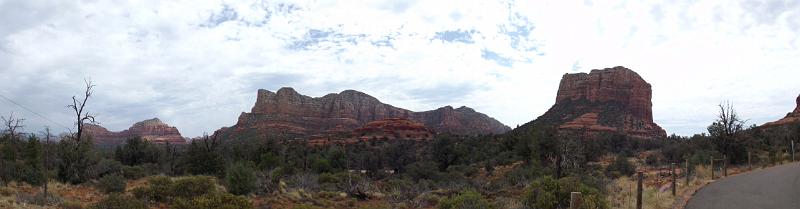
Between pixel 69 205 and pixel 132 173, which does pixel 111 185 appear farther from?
pixel 132 173

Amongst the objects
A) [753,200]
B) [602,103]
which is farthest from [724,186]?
[602,103]

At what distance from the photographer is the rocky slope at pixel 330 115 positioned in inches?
4906

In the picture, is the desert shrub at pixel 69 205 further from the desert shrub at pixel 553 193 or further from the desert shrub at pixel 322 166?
the desert shrub at pixel 322 166

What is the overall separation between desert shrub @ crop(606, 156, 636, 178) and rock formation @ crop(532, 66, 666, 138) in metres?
36.5

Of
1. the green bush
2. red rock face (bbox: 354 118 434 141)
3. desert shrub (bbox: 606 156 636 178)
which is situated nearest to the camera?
the green bush

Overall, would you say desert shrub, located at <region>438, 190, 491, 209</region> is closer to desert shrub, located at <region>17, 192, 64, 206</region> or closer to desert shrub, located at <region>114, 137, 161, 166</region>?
desert shrub, located at <region>17, 192, 64, 206</region>

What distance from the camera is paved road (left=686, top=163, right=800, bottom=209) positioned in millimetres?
13273

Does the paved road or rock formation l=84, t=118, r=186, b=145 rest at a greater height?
rock formation l=84, t=118, r=186, b=145

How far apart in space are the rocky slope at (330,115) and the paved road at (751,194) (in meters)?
98.5

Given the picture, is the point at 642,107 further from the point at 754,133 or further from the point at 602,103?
the point at 754,133

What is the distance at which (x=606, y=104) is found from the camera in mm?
87375

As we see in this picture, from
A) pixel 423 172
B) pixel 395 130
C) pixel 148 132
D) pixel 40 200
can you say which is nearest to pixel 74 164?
pixel 40 200

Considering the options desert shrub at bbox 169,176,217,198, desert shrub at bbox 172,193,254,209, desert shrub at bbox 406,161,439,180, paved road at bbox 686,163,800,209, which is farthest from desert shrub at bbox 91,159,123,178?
paved road at bbox 686,163,800,209

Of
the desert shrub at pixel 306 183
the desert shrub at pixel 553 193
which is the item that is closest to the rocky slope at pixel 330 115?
the desert shrub at pixel 306 183
